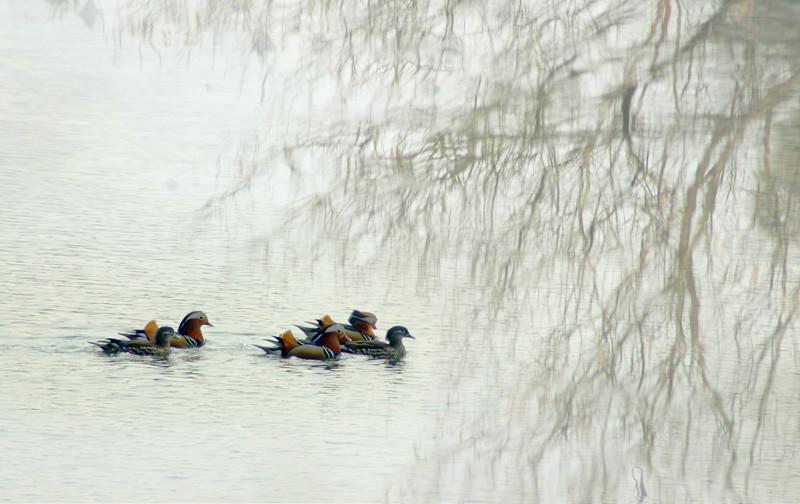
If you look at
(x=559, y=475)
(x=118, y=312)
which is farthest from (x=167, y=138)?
(x=559, y=475)

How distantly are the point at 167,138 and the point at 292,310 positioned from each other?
2154mm

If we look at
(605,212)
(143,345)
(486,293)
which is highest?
(605,212)

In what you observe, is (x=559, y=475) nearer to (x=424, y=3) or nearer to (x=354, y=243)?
(x=354, y=243)

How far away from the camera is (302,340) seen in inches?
218

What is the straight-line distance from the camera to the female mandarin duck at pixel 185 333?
17.7 feet

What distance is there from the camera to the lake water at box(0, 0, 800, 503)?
167 inches

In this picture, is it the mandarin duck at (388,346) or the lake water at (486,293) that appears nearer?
the lake water at (486,293)

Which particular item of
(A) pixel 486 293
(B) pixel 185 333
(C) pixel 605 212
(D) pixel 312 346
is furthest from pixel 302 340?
(C) pixel 605 212

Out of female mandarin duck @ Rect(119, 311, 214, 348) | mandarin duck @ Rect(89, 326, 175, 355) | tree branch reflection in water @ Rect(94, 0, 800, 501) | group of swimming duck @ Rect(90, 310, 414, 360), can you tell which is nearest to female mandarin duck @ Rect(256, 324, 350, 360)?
group of swimming duck @ Rect(90, 310, 414, 360)

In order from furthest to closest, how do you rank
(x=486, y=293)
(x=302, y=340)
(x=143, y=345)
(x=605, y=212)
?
(x=302, y=340) < (x=143, y=345) < (x=486, y=293) < (x=605, y=212)

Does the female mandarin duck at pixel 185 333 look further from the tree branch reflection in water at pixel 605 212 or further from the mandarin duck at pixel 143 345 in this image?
the tree branch reflection in water at pixel 605 212

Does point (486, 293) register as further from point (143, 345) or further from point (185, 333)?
point (143, 345)

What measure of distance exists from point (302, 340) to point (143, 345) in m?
0.58

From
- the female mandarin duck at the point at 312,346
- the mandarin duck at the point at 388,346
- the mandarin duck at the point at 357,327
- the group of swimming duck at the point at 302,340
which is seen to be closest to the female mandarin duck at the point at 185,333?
the group of swimming duck at the point at 302,340
